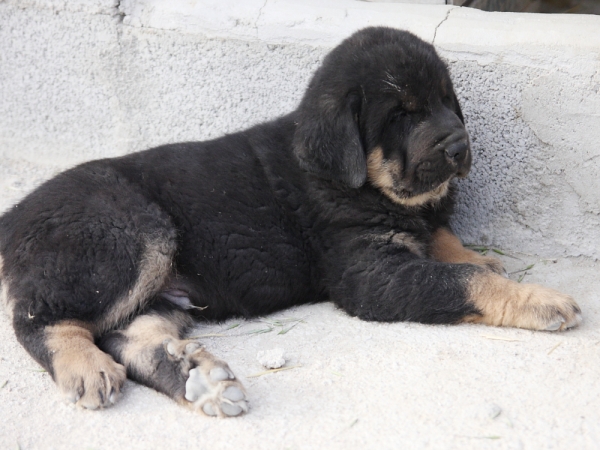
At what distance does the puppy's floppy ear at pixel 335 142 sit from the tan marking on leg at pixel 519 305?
2.98 ft

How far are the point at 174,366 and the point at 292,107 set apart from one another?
2.55 m

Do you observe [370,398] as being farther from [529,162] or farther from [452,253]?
[529,162]

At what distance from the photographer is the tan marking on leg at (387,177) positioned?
414 cm

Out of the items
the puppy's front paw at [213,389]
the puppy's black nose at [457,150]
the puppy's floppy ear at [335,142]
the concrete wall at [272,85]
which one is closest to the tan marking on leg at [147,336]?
the puppy's front paw at [213,389]

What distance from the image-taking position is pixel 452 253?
4496mm

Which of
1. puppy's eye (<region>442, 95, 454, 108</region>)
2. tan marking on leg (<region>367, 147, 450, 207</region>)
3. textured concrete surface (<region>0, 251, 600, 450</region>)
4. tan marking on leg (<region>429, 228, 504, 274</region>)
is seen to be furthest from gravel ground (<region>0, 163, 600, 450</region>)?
puppy's eye (<region>442, 95, 454, 108</region>)

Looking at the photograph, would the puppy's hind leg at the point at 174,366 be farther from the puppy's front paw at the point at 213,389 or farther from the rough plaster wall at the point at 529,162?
the rough plaster wall at the point at 529,162

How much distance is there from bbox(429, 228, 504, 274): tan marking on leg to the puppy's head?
46 centimetres

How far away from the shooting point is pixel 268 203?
4.34 m

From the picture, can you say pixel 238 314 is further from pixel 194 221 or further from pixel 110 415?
pixel 110 415

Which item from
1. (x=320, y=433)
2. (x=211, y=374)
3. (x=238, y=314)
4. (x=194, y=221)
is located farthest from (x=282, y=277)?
(x=320, y=433)

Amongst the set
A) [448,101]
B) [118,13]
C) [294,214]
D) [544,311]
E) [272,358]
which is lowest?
[272,358]

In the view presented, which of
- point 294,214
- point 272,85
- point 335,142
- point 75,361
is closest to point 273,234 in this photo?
point 294,214

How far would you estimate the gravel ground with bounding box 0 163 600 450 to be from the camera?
304 cm
